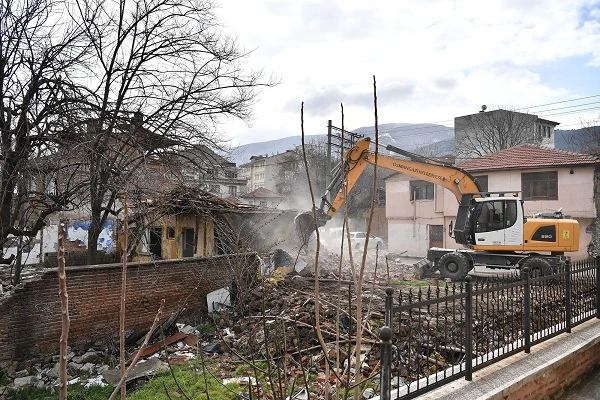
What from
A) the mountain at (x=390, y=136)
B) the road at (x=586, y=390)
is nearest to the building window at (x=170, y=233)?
the mountain at (x=390, y=136)

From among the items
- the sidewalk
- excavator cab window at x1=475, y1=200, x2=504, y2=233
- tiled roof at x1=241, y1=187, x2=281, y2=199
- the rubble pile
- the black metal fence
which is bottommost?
the rubble pile

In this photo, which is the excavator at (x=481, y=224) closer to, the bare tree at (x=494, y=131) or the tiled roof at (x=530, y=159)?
the tiled roof at (x=530, y=159)

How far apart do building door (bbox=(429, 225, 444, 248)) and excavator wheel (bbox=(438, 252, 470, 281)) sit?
1088 cm

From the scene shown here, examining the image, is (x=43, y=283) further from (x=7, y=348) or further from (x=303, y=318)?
(x=303, y=318)

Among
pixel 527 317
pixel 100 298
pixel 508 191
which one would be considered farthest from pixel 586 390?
pixel 508 191

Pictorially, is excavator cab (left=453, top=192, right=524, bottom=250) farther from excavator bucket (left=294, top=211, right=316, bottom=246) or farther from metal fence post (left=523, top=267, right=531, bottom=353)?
metal fence post (left=523, top=267, right=531, bottom=353)

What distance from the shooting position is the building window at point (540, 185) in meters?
21.8

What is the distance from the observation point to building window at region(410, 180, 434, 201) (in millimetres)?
26938

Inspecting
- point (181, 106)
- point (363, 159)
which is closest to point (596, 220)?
point (363, 159)

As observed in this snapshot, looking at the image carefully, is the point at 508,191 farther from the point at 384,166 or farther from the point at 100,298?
the point at 100,298

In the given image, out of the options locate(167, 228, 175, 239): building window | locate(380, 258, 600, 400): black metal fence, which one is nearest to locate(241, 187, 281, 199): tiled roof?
locate(167, 228, 175, 239): building window

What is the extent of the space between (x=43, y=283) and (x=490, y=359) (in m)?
8.77

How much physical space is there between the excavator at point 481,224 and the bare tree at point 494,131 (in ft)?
93.4

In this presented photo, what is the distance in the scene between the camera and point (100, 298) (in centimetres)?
997
